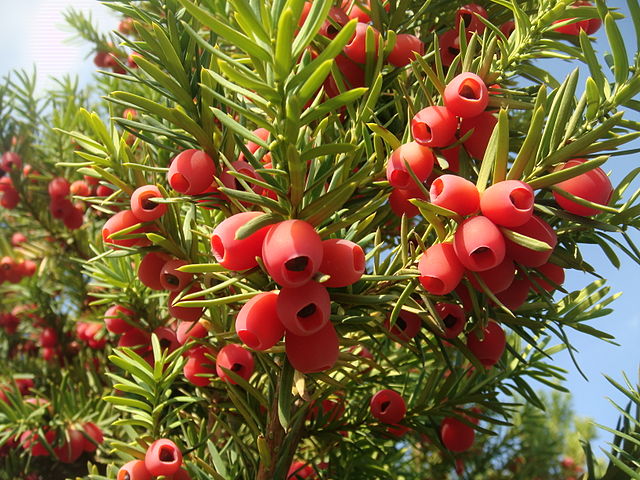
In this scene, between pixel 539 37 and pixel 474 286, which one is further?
pixel 539 37

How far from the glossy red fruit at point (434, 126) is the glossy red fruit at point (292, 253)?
259 mm

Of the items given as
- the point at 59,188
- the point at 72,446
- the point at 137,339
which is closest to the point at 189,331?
the point at 137,339

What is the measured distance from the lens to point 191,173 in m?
0.81

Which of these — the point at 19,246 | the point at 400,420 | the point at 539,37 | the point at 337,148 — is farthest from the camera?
the point at 19,246

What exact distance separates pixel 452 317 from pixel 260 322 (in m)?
0.35

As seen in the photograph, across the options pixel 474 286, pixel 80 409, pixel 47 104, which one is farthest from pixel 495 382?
pixel 47 104

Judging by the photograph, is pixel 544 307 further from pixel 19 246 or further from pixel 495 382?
pixel 19 246

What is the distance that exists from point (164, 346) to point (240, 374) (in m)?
0.32

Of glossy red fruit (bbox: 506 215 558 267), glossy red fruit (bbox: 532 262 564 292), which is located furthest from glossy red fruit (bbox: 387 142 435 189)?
glossy red fruit (bbox: 532 262 564 292)

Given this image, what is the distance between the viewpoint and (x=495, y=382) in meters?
1.27

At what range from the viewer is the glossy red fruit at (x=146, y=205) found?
861mm

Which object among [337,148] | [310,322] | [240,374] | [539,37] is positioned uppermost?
[539,37]

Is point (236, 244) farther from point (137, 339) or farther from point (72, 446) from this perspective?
point (72, 446)

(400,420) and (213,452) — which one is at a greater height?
(400,420)
